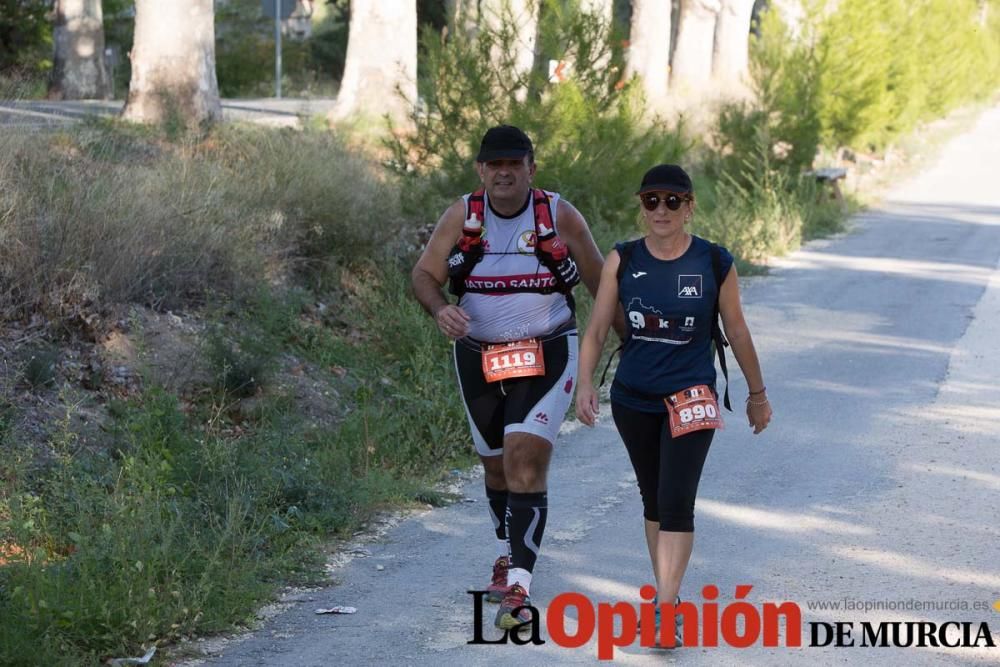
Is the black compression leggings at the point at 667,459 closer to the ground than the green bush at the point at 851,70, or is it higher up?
closer to the ground

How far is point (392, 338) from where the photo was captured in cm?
1150

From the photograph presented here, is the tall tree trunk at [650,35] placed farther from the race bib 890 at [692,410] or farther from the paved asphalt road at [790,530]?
the race bib 890 at [692,410]

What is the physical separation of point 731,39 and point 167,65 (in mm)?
25319

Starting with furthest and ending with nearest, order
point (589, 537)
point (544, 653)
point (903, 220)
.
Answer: point (903, 220) → point (589, 537) → point (544, 653)

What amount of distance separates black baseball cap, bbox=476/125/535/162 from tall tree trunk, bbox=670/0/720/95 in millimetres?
31708

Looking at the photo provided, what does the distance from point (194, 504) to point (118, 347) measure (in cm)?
342

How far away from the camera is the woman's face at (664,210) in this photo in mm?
5781

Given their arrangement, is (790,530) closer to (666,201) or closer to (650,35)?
(666,201)

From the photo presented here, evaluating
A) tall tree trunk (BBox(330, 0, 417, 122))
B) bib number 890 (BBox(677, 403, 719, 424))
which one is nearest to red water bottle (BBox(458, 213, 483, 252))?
bib number 890 (BBox(677, 403, 719, 424))

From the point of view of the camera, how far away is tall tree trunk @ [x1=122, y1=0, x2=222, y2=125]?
Result: 57.5 ft

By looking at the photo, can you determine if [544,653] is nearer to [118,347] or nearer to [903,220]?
[118,347]

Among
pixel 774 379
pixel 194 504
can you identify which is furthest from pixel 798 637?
pixel 774 379

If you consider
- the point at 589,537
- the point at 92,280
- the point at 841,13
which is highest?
the point at 841,13

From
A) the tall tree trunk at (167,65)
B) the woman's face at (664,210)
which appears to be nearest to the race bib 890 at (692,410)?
the woman's face at (664,210)
